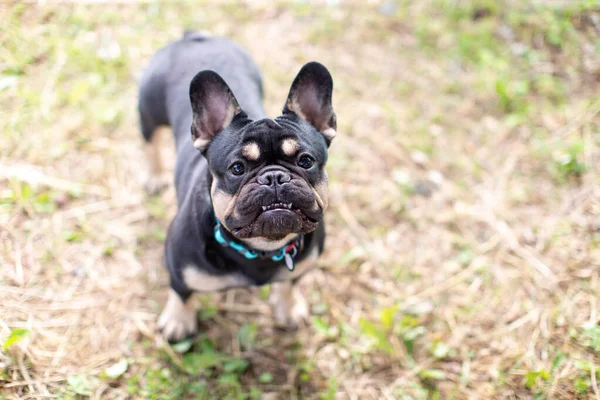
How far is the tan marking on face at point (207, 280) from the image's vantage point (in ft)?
10.5

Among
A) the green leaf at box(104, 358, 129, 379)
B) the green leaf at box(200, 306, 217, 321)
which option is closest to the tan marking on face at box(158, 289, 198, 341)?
the green leaf at box(200, 306, 217, 321)

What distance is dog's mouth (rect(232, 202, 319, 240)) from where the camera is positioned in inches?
108

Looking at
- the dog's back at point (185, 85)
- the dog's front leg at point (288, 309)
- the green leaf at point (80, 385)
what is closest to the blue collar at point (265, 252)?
the dog's back at point (185, 85)

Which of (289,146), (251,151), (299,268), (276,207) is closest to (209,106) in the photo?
(251,151)

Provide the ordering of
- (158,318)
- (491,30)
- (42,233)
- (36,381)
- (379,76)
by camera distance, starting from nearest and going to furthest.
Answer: (36,381) → (158,318) → (42,233) → (379,76) → (491,30)

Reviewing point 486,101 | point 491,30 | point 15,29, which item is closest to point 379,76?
point 486,101

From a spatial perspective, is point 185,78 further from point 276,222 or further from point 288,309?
point 288,309

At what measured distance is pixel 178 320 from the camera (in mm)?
3762

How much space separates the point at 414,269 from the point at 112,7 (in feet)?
15.7

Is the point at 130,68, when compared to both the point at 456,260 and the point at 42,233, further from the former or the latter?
the point at 456,260

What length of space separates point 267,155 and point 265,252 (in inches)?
24.1

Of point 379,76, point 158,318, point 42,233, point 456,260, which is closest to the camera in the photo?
point 158,318

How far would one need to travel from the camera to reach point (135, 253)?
4348mm

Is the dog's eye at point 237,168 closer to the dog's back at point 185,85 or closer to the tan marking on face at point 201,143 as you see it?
the tan marking on face at point 201,143
